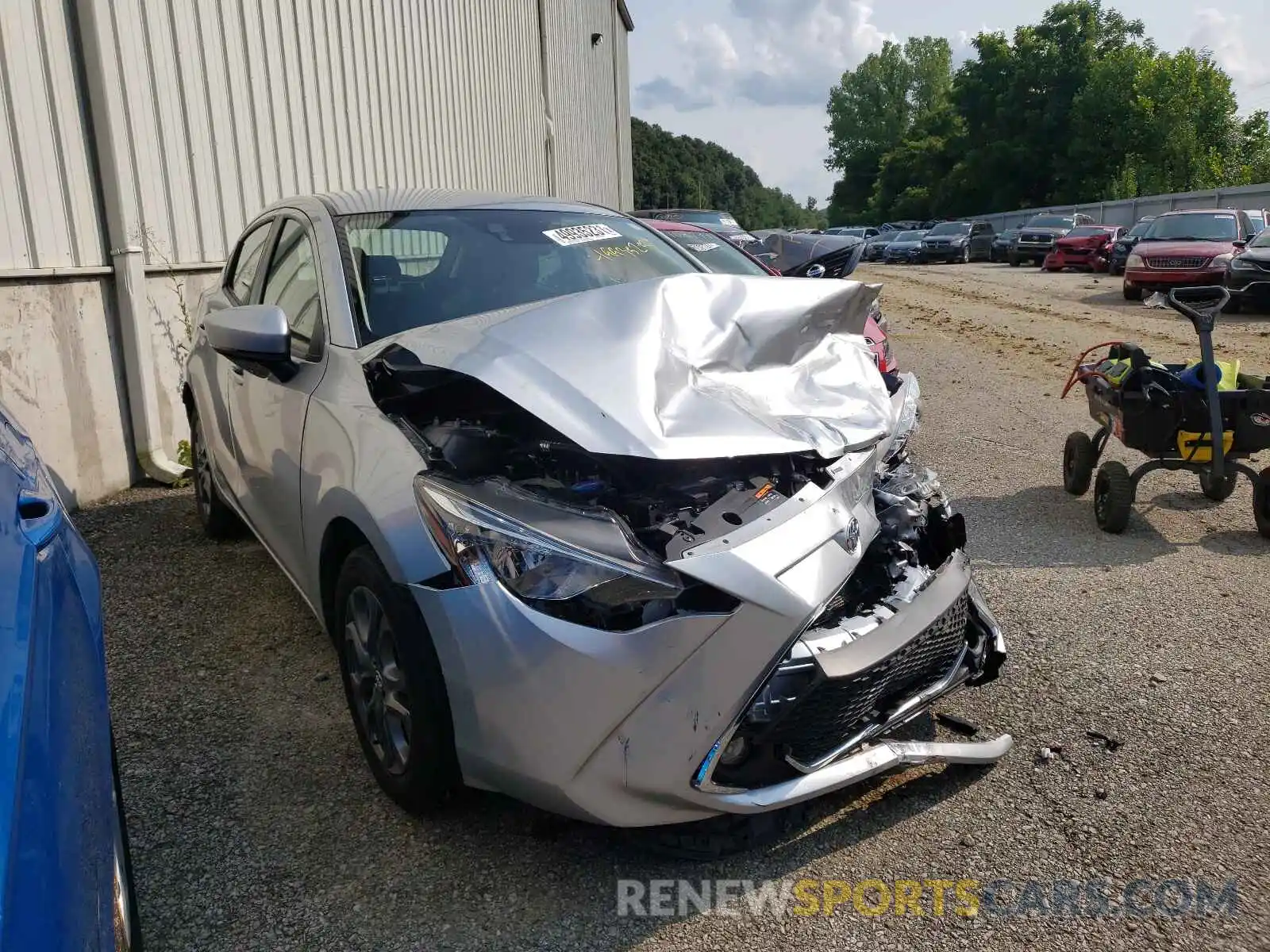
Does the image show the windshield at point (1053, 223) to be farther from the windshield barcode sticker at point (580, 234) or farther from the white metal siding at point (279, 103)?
the windshield barcode sticker at point (580, 234)

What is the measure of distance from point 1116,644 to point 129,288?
5653 mm

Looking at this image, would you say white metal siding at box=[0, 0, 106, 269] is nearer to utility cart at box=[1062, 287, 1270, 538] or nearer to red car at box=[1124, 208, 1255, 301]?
utility cart at box=[1062, 287, 1270, 538]

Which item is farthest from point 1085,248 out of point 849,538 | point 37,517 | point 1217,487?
point 37,517

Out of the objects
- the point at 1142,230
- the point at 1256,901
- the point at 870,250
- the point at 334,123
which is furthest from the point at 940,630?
the point at 870,250

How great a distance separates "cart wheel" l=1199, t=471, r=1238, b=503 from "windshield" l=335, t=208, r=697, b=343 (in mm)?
3170

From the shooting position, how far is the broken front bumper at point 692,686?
2.09 metres

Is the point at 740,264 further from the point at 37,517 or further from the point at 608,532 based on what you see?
the point at 37,517

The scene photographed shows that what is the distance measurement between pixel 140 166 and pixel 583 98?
14997mm

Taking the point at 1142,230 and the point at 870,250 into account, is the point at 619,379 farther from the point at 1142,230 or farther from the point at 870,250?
the point at 870,250

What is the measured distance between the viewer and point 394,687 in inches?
97.9

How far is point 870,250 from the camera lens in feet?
131

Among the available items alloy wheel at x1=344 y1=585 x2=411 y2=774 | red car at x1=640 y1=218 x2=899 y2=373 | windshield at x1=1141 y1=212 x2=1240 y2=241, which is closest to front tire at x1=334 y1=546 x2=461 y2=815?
alloy wheel at x1=344 y1=585 x2=411 y2=774

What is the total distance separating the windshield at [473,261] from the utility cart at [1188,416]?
7.88ft

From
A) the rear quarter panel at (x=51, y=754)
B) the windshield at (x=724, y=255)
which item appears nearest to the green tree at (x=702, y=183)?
the windshield at (x=724, y=255)
